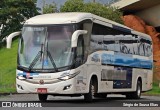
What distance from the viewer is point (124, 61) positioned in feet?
80.7

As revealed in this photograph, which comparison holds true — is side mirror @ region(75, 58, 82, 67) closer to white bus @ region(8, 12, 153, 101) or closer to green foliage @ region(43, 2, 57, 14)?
white bus @ region(8, 12, 153, 101)

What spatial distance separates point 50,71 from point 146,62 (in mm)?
10582

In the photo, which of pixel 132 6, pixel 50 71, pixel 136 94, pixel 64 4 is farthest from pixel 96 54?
pixel 132 6

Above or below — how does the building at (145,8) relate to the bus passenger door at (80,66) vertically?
above

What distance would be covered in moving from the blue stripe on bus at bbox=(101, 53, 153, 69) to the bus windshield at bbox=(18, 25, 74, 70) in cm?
277

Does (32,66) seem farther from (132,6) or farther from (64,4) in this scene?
(132,6)

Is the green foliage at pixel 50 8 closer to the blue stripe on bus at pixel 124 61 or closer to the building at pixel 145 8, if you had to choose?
the building at pixel 145 8

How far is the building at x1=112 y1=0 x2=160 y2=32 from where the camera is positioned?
174 ft

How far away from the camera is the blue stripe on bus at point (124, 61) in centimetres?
2220

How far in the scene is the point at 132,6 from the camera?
55.2 m

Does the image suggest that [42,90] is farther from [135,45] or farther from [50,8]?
[50,8]

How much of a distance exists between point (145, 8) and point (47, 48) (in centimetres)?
3803

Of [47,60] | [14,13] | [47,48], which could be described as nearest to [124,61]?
[47,48]

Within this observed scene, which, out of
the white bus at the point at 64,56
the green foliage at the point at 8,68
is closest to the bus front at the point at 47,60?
the white bus at the point at 64,56
